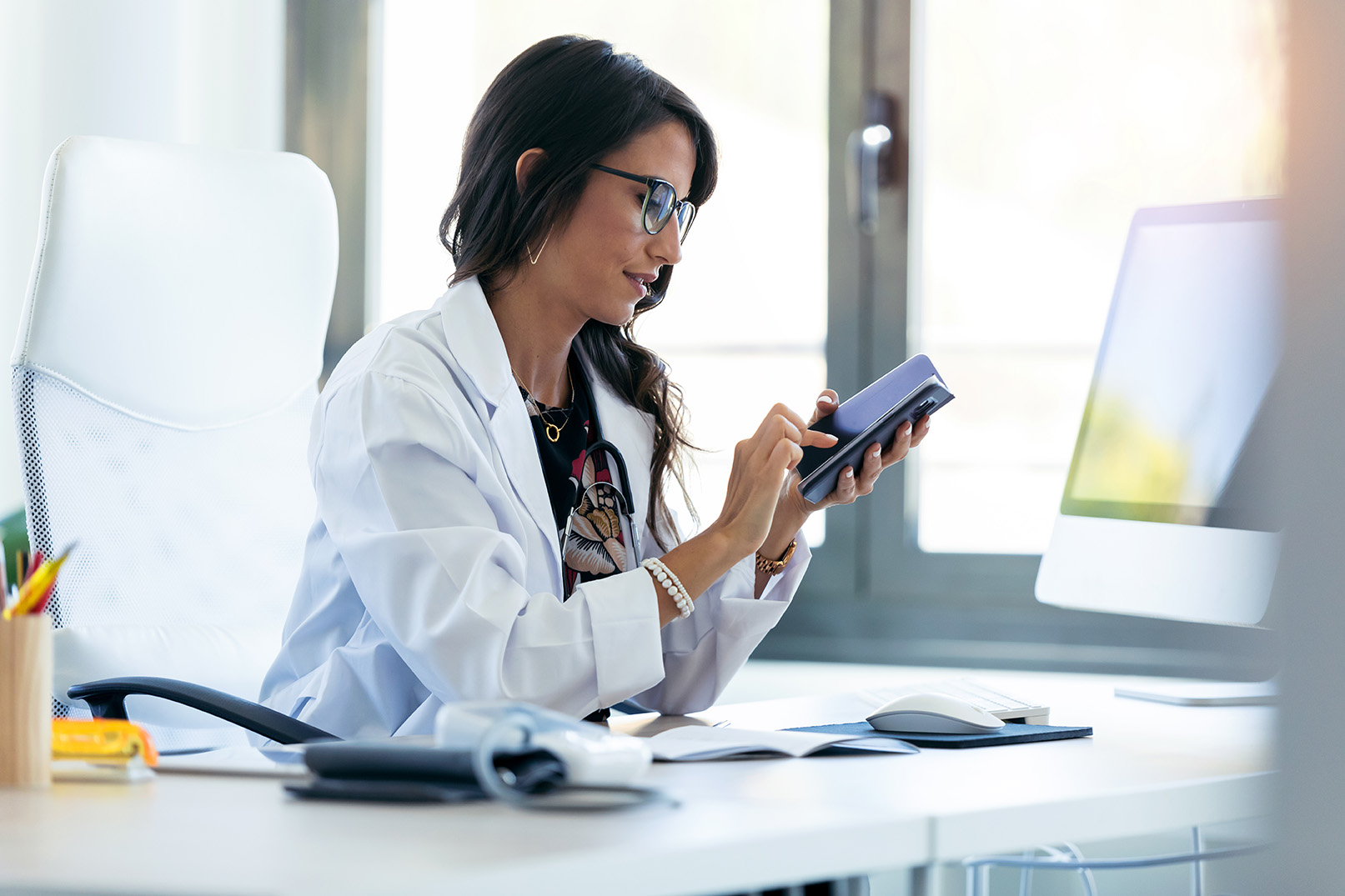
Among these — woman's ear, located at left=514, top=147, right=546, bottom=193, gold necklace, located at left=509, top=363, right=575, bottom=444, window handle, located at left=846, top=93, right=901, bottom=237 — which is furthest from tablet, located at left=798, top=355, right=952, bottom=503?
window handle, located at left=846, top=93, right=901, bottom=237

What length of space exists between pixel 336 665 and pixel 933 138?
143 centimetres

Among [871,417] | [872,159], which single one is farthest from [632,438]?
[872,159]

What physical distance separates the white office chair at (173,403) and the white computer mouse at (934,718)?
843 mm

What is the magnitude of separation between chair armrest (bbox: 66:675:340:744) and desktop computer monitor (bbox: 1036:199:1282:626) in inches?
35.5

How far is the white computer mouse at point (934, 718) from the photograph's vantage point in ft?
3.72

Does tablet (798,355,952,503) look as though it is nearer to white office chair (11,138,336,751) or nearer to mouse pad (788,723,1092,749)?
mouse pad (788,723,1092,749)

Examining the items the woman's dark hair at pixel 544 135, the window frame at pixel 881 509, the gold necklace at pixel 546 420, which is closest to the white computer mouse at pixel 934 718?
the gold necklace at pixel 546 420

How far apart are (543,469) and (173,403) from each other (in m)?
0.51

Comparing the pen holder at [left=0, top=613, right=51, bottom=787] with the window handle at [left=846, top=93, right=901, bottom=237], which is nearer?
the pen holder at [left=0, top=613, right=51, bottom=787]

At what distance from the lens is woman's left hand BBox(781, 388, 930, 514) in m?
1.45

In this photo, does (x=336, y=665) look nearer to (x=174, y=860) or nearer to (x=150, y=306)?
(x=150, y=306)

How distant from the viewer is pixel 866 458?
1457 mm

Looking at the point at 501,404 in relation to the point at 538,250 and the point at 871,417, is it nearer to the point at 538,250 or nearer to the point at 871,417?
the point at 538,250

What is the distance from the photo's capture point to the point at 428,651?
1.17m
